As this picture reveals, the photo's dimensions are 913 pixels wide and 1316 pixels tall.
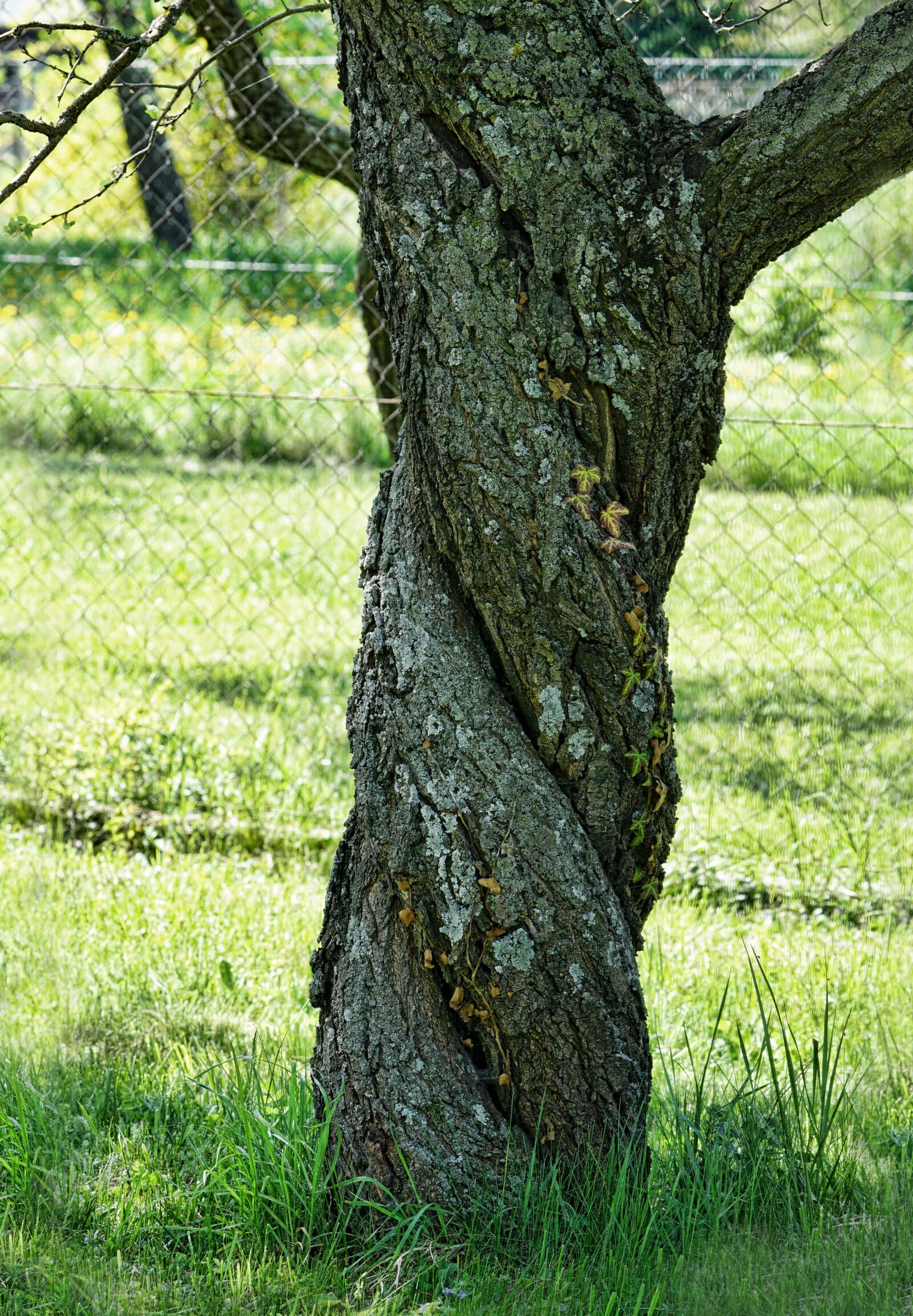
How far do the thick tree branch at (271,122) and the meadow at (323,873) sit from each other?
0.86 feet

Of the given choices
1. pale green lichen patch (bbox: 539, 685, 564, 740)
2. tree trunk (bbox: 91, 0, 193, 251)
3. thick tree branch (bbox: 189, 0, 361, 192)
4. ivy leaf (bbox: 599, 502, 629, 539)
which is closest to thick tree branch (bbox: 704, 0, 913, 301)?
ivy leaf (bbox: 599, 502, 629, 539)

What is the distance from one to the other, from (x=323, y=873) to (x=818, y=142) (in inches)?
113

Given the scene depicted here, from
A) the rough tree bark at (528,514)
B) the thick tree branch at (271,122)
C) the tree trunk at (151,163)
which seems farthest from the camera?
the tree trunk at (151,163)

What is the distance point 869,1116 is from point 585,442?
158cm

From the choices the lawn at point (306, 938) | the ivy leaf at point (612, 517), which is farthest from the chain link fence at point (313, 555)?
the ivy leaf at point (612, 517)

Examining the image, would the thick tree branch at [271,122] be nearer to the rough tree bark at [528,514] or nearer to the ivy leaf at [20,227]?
the ivy leaf at [20,227]

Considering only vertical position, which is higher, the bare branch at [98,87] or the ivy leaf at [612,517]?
the bare branch at [98,87]

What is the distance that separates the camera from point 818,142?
184 cm

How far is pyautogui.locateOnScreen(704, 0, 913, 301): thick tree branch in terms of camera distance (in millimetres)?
1809

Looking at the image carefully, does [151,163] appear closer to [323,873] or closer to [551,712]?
[323,873]

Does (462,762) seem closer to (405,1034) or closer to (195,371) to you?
(405,1034)

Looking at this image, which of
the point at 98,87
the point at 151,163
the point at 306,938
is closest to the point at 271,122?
the point at 98,87

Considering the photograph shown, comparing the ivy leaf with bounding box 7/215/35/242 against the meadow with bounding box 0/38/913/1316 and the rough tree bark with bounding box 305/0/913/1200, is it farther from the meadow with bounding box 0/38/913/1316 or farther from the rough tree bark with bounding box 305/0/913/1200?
the meadow with bounding box 0/38/913/1316

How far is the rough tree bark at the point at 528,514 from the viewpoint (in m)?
1.92
